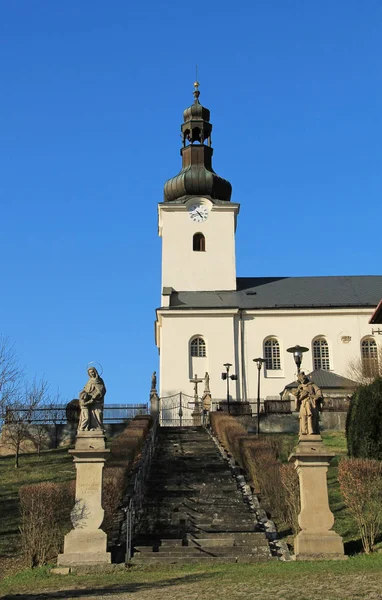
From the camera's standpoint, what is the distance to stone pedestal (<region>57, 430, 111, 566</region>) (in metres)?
14.1

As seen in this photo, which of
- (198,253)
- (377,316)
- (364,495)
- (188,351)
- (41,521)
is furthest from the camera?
(198,253)

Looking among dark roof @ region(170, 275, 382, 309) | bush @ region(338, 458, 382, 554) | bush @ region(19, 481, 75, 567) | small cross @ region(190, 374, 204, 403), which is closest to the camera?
bush @ region(19, 481, 75, 567)

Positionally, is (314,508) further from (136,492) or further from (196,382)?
(196,382)

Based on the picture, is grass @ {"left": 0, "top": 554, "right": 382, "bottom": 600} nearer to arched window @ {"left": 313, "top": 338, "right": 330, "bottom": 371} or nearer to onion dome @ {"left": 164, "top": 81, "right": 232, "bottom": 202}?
arched window @ {"left": 313, "top": 338, "right": 330, "bottom": 371}

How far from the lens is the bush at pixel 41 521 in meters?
14.4

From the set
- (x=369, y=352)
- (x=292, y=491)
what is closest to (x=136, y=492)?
(x=292, y=491)

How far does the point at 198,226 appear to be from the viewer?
52.0 meters

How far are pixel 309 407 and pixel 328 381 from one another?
94.5 ft

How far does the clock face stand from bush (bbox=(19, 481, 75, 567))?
125 ft

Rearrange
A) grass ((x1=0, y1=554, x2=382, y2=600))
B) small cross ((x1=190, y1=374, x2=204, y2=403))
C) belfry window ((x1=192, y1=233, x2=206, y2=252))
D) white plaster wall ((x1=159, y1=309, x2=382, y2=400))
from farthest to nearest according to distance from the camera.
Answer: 1. belfry window ((x1=192, y1=233, x2=206, y2=252))
2. white plaster wall ((x1=159, y1=309, x2=382, y2=400))
3. small cross ((x1=190, y1=374, x2=204, y2=403))
4. grass ((x1=0, y1=554, x2=382, y2=600))

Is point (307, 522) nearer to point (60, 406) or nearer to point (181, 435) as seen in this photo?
point (181, 435)

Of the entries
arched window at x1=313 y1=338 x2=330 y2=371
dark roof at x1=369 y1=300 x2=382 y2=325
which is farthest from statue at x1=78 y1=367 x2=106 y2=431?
arched window at x1=313 y1=338 x2=330 y2=371

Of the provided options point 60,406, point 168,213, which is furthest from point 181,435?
point 168,213

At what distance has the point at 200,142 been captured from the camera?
177 feet
